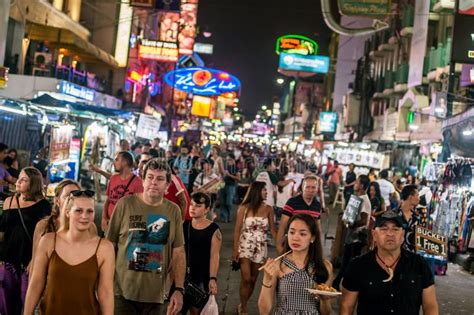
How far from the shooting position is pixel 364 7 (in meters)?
18.7

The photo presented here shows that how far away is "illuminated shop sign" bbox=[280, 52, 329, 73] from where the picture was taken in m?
59.8

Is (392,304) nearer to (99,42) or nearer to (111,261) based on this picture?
(111,261)

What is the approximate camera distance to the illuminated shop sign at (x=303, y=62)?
196 ft

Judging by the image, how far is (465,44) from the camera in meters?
15.4

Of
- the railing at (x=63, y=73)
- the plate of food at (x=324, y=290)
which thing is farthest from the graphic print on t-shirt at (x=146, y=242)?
the railing at (x=63, y=73)

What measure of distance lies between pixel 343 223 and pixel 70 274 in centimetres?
836

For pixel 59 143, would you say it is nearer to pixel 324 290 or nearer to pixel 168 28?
pixel 324 290

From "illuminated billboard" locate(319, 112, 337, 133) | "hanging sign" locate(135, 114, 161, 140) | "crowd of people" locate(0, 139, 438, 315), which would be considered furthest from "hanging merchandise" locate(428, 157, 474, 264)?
"illuminated billboard" locate(319, 112, 337, 133)

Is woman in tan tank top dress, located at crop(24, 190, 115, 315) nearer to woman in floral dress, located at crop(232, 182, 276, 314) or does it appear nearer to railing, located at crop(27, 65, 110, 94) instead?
woman in floral dress, located at crop(232, 182, 276, 314)

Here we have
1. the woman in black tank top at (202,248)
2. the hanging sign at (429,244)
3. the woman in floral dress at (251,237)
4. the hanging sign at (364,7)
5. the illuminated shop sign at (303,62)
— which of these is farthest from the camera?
the illuminated shop sign at (303,62)

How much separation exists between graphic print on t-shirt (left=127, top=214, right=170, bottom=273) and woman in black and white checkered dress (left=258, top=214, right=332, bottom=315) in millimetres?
1113

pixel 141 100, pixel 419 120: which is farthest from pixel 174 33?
pixel 419 120

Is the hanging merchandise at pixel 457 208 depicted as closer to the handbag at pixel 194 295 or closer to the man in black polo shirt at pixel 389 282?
the handbag at pixel 194 295

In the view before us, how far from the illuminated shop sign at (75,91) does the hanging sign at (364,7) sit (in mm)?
10057
